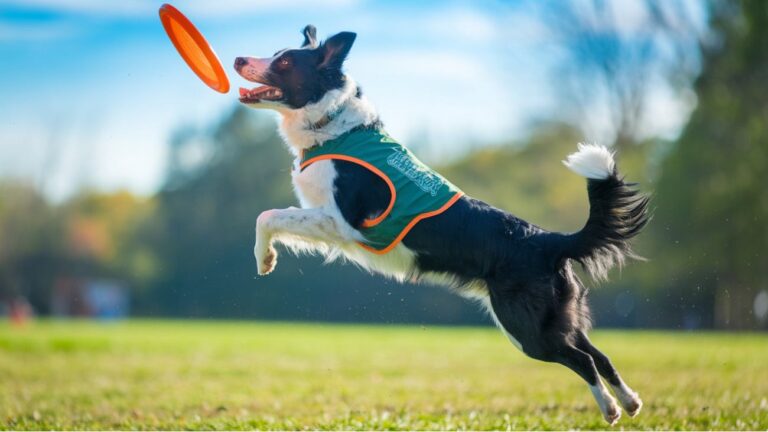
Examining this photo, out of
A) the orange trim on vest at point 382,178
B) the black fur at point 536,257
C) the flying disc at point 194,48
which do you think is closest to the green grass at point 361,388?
the black fur at point 536,257

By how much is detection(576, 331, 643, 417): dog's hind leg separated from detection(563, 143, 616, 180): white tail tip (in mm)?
1072

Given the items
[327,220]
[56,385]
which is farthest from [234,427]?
[56,385]

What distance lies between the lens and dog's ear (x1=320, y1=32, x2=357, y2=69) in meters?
5.91

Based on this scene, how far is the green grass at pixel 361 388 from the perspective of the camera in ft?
21.2

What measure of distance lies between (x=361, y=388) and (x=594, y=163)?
429 centimetres

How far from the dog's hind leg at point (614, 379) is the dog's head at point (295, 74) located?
2548 millimetres

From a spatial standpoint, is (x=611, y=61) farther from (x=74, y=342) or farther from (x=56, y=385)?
(x=56, y=385)

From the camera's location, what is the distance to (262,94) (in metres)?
5.90

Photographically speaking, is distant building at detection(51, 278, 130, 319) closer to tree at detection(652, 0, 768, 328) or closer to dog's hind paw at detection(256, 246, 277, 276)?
tree at detection(652, 0, 768, 328)

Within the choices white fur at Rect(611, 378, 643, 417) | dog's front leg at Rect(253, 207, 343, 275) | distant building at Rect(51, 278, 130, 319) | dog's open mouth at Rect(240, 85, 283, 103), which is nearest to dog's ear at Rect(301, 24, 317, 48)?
dog's open mouth at Rect(240, 85, 283, 103)

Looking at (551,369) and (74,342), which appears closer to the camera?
(551,369)

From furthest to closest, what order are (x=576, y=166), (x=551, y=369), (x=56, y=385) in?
(x=551, y=369)
(x=56, y=385)
(x=576, y=166)

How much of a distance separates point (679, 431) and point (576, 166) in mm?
2277

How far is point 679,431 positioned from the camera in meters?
5.99
